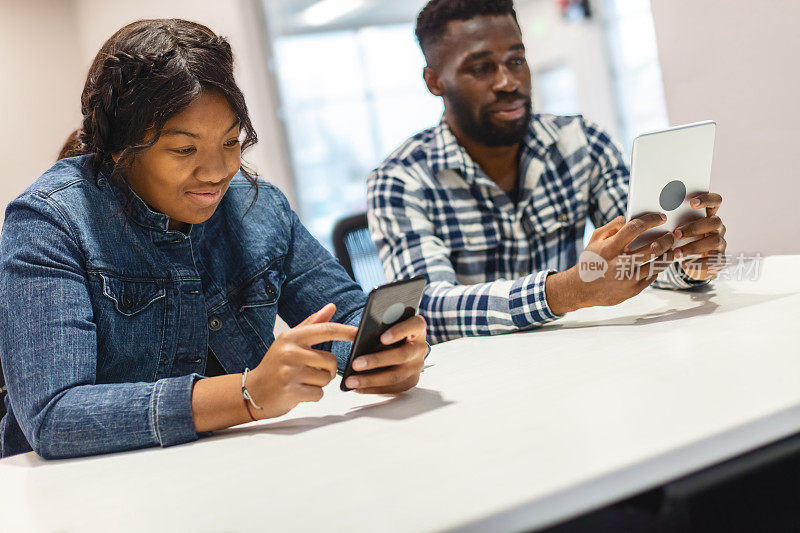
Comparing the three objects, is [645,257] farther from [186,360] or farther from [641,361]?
[186,360]

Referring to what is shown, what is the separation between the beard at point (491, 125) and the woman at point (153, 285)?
0.62 m

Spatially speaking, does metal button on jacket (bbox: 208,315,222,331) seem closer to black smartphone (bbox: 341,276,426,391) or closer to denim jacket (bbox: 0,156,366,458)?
denim jacket (bbox: 0,156,366,458)

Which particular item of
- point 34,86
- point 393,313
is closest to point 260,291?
point 393,313

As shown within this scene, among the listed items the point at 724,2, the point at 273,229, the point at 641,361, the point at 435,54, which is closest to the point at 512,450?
the point at 641,361

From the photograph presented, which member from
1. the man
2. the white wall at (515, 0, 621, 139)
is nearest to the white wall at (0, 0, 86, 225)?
the man

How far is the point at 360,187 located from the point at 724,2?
387 centimetres

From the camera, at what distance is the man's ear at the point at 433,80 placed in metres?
1.83

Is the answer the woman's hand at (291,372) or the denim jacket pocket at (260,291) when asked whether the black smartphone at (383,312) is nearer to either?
the woman's hand at (291,372)

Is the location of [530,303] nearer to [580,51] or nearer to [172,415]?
[172,415]

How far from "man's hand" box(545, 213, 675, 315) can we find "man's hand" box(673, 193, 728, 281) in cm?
4

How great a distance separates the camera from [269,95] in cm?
363

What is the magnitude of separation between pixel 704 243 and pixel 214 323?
85 cm

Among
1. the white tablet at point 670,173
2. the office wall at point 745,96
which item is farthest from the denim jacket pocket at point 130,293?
the office wall at point 745,96

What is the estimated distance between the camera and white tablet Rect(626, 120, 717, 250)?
113 cm
